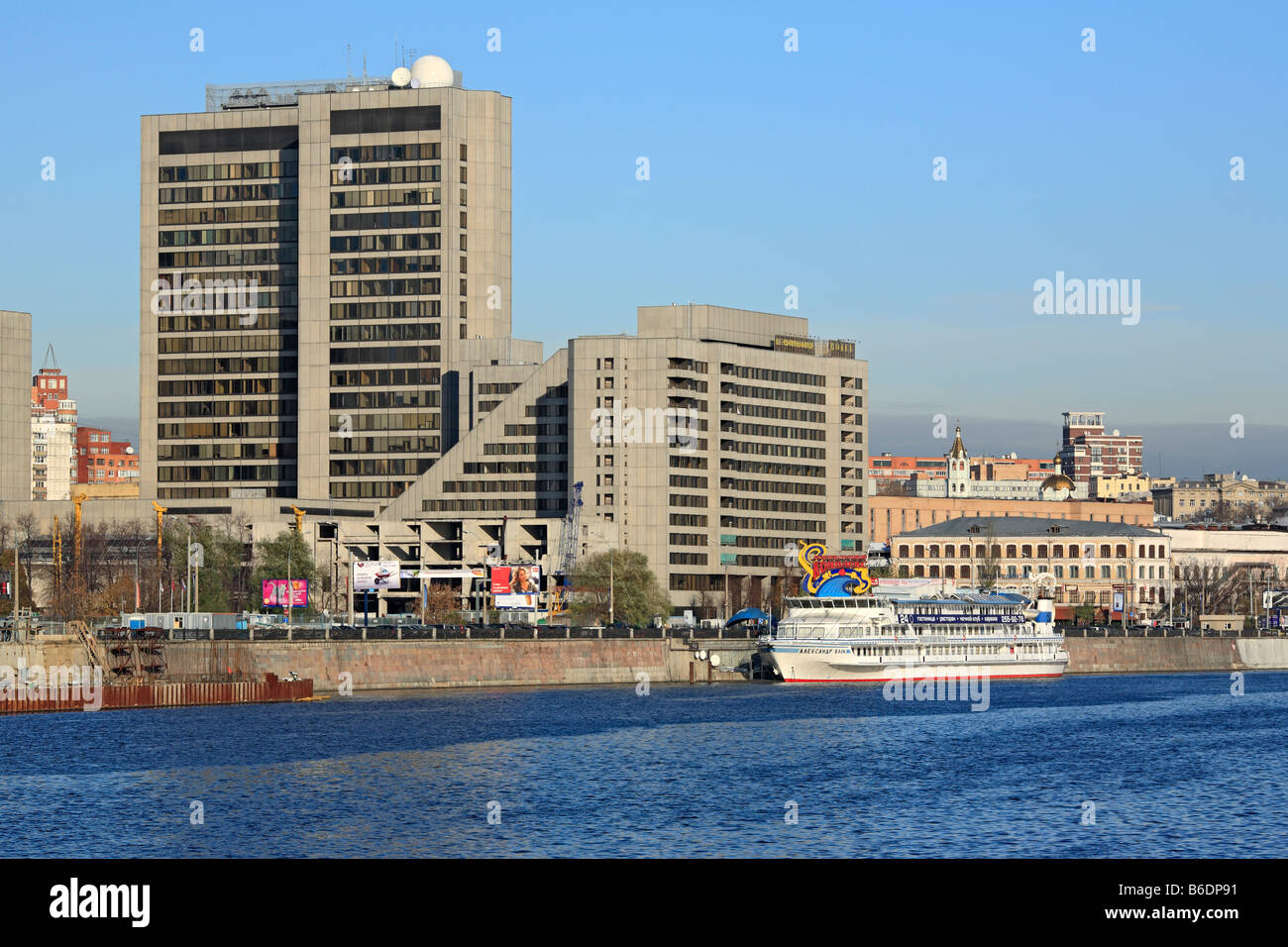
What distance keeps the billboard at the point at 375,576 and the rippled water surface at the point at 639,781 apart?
221 ft

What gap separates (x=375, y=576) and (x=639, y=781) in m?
125

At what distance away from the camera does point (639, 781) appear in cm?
7700

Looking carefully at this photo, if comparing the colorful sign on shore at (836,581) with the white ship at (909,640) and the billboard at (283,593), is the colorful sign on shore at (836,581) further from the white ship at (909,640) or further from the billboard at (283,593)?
the billboard at (283,593)

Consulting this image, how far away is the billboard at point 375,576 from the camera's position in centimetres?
19750

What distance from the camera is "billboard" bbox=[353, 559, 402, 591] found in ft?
648

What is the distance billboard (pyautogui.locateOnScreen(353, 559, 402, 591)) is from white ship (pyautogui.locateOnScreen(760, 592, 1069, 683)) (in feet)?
164

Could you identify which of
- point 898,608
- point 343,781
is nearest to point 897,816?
point 343,781
